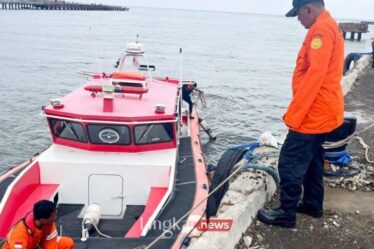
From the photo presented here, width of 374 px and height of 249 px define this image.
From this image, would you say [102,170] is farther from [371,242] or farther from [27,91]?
[27,91]

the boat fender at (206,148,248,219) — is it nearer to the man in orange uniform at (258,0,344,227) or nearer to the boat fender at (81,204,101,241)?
the man in orange uniform at (258,0,344,227)

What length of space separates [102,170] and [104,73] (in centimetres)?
352

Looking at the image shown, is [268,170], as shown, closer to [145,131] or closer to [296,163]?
[296,163]

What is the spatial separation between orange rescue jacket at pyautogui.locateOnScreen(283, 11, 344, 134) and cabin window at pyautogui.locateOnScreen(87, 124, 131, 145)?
13.5 ft

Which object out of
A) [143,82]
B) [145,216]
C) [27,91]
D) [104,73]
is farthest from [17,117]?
[145,216]

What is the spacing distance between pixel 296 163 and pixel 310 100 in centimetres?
58

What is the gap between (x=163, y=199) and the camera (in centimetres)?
654

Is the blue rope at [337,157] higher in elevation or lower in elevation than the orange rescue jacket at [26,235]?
higher

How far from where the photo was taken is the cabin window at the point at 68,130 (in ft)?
24.6

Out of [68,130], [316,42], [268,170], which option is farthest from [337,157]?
[68,130]

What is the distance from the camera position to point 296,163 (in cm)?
379

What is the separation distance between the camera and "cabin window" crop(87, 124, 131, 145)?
733 centimetres

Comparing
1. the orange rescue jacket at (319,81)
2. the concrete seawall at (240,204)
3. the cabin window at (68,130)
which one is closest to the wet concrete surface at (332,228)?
the concrete seawall at (240,204)

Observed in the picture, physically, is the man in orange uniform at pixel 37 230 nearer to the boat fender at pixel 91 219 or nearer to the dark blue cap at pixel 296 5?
the boat fender at pixel 91 219
